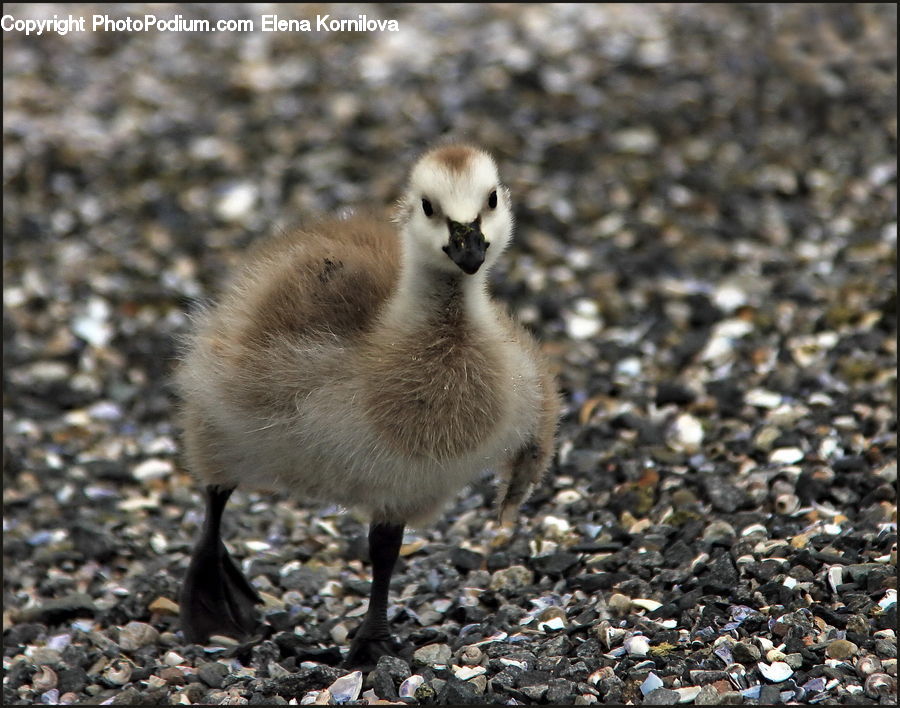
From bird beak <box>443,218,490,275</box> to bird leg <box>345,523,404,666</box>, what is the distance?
3.17 feet

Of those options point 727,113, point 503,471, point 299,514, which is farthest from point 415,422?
point 727,113

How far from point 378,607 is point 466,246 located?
51.1 inches

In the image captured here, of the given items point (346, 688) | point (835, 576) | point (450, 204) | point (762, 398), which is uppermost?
point (450, 204)

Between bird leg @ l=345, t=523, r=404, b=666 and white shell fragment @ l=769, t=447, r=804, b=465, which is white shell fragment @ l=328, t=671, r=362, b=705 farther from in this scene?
white shell fragment @ l=769, t=447, r=804, b=465

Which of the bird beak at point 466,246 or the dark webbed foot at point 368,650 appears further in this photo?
the dark webbed foot at point 368,650

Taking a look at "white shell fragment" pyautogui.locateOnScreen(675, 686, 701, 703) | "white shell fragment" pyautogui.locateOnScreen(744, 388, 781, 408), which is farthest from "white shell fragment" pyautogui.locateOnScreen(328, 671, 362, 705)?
"white shell fragment" pyautogui.locateOnScreen(744, 388, 781, 408)

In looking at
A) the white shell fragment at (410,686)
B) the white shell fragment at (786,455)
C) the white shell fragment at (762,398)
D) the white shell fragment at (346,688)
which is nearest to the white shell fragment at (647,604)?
the white shell fragment at (410,686)

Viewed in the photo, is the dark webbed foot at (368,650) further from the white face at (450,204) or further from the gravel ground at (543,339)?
the white face at (450,204)

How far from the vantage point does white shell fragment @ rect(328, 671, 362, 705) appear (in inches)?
146

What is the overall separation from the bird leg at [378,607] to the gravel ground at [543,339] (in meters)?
0.13

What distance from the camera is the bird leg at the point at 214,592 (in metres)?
4.41

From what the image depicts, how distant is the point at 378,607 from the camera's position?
4.10 m

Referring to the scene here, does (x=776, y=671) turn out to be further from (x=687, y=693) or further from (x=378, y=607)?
(x=378, y=607)

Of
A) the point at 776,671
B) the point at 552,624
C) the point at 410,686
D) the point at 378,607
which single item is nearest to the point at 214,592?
the point at 378,607
